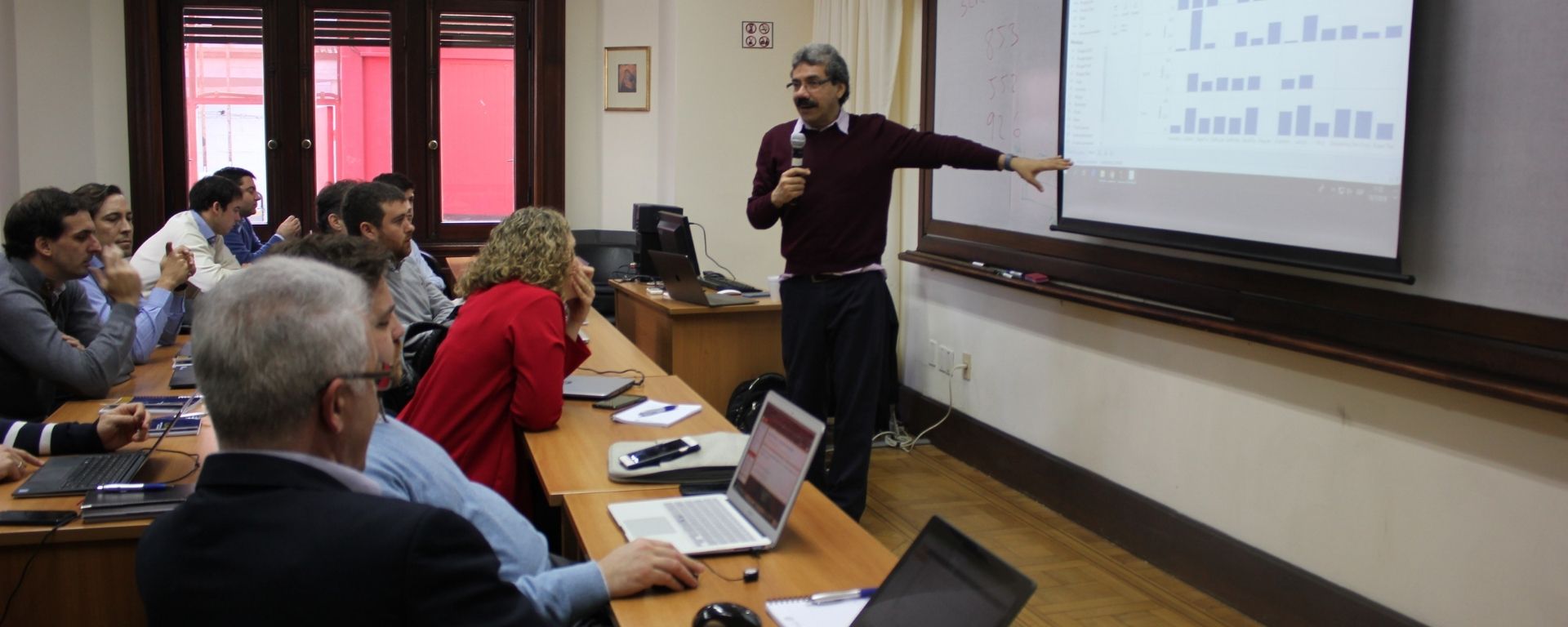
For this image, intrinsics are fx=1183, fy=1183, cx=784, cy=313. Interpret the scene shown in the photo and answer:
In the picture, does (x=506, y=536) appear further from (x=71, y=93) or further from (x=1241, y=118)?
(x=71, y=93)

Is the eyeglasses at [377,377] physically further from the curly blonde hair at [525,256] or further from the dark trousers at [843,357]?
the dark trousers at [843,357]

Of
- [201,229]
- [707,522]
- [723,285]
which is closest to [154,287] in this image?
[201,229]

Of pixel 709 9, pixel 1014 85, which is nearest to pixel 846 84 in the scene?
pixel 1014 85

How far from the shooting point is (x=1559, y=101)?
262 centimetres

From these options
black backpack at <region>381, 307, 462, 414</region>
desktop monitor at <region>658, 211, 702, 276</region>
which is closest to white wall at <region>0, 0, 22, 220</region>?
desktop monitor at <region>658, 211, 702, 276</region>

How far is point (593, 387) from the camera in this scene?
363 centimetres

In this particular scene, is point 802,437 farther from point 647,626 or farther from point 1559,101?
point 1559,101

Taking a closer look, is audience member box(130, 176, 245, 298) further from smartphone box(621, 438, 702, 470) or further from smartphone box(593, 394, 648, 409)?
smartphone box(621, 438, 702, 470)

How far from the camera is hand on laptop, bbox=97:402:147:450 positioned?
2.73 metres

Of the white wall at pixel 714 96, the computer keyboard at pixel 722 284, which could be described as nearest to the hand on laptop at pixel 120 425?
the computer keyboard at pixel 722 284

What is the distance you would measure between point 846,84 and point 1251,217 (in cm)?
155

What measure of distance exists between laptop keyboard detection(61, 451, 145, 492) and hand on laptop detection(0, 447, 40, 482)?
0.11 metres

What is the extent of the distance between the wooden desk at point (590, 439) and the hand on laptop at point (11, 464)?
Answer: 1104mm

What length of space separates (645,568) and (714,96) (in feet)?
17.2
